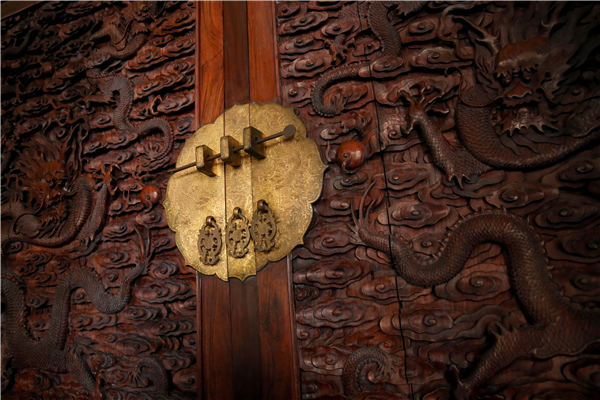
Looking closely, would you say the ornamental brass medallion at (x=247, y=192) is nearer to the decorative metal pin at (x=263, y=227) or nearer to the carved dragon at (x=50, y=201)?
the decorative metal pin at (x=263, y=227)

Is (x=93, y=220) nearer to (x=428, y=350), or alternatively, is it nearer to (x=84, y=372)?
(x=84, y=372)

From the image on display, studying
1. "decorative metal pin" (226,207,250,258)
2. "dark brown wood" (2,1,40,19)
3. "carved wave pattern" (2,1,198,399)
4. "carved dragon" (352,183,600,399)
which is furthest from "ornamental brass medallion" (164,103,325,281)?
"dark brown wood" (2,1,40,19)

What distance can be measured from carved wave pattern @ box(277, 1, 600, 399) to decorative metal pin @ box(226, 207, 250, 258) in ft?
0.39

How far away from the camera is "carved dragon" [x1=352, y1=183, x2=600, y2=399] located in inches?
21.4

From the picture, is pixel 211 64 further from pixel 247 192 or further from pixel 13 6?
pixel 13 6

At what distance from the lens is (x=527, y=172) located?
2.07ft

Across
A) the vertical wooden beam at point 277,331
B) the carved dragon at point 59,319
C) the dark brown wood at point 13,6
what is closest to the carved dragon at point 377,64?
the vertical wooden beam at point 277,331

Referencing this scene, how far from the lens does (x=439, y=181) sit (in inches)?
27.1

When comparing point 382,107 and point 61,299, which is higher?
point 382,107

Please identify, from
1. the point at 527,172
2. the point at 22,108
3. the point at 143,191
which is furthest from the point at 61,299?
the point at 527,172

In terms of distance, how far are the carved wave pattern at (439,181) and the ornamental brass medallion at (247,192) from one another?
0.15 ft

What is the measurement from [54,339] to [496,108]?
4.25ft

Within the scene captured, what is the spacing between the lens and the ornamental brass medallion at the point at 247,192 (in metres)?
0.74

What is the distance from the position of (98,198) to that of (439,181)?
97cm
